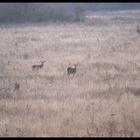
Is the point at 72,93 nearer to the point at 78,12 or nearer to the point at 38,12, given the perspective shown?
the point at 38,12

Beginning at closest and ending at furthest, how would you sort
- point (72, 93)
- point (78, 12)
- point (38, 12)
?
point (72, 93), point (38, 12), point (78, 12)

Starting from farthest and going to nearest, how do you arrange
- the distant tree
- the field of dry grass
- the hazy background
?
the distant tree, the hazy background, the field of dry grass

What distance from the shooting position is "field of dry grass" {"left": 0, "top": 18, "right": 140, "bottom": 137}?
8.72 meters

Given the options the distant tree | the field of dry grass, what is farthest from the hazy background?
the field of dry grass

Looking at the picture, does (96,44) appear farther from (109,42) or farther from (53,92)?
(53,92)

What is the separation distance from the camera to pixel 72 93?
11.7m

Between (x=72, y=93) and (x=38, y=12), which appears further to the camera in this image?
(x=38, y=12)

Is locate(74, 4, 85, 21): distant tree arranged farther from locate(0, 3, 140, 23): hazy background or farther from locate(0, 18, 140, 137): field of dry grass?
locate(0, 18, 140, 137): field of dry grass

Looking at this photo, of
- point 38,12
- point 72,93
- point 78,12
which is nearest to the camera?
point 72,93

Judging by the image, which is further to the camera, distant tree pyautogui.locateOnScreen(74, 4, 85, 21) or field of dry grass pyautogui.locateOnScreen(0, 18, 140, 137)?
distant tree pyautogui.locateOnScreen(74, 4, 85, 21)

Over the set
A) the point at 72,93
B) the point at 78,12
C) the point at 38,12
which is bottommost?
the point at 78,12

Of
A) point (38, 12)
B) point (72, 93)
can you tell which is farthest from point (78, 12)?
point (72, 93)

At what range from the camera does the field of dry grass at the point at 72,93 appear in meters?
8.72

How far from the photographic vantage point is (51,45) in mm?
23922
